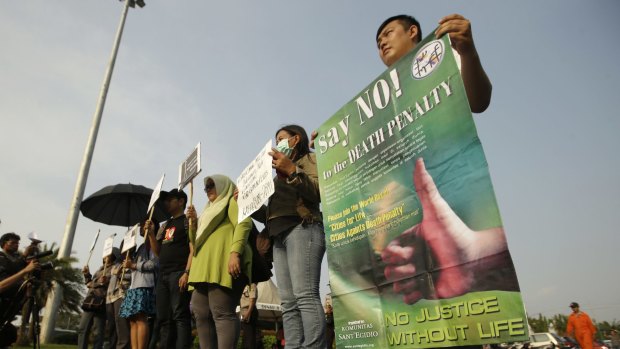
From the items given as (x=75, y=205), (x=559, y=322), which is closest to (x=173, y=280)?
(x=75, y=205)

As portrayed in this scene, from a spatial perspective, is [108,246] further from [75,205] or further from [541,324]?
[541,324]

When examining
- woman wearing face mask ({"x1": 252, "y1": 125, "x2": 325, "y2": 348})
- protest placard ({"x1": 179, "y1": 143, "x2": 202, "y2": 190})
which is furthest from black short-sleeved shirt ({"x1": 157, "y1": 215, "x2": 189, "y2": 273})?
woman wearing face mask ({"x1": 252, "y1": 125, "x2": 325, "y2": 348})

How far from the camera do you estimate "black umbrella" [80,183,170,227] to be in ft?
25.9

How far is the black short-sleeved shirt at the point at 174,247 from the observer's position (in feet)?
15.1

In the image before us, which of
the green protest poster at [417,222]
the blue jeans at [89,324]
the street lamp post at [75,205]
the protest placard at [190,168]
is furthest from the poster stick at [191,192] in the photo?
the street lamp post at [75,205]

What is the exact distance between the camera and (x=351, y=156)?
2.54 metres

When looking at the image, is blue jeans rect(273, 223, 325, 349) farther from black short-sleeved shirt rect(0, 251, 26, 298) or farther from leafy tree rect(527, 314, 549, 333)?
leafy tree rect(527, 314, 549, 333)

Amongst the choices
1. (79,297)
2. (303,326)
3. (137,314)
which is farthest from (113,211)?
(79,297)

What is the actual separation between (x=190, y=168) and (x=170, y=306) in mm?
1593

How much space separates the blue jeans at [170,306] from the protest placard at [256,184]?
67.5 inches

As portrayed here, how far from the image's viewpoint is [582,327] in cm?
1121

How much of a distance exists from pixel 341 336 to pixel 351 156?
42.7 inches

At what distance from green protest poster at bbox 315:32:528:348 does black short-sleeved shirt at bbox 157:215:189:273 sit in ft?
8.64

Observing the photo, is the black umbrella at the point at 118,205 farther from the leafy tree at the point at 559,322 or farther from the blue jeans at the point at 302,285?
the leafy tree at the point at 559,322
